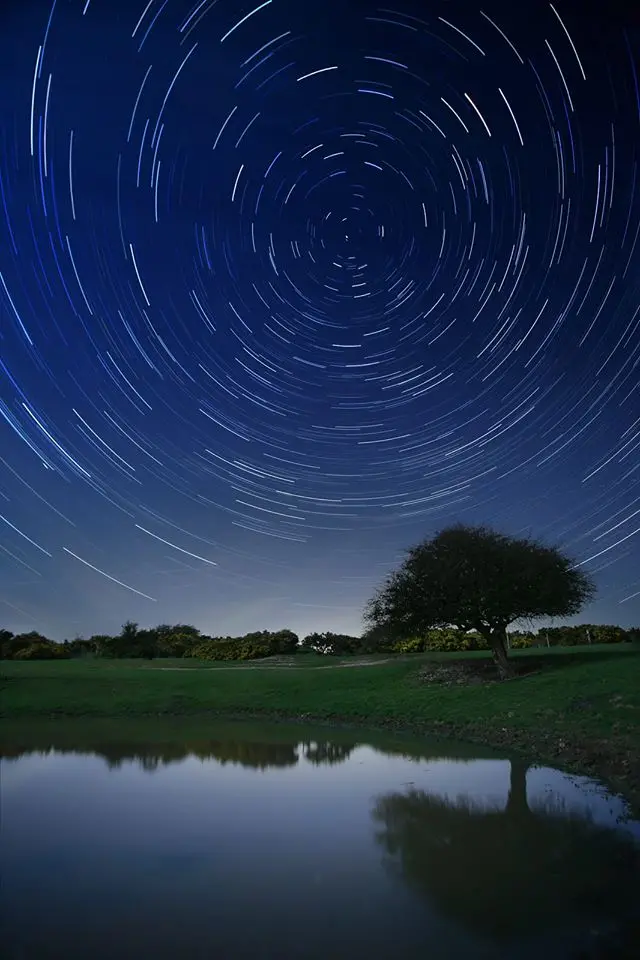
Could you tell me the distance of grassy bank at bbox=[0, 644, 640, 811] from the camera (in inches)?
819

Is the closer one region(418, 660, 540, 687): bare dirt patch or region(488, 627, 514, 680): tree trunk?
region(418, 660, 540, 687): bare dirt patch

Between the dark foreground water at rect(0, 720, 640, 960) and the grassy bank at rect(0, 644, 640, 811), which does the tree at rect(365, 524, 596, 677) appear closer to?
the grassy bank at rect(0, 644, 640, 811)

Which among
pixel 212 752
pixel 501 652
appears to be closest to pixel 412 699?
pixel 501 652

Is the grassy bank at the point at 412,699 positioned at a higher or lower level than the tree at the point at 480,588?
lower

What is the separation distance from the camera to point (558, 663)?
36.3 meters

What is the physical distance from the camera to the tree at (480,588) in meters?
36.7

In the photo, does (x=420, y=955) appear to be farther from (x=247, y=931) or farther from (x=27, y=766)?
(x=27, y=766)

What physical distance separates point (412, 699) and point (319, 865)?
880 inches

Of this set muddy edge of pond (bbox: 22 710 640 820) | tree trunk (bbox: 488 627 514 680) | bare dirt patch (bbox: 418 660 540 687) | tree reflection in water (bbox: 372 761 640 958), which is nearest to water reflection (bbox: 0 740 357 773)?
muddy edge of pond (bbox: 22 710 640 820)

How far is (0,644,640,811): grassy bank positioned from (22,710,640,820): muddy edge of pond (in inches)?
2.2

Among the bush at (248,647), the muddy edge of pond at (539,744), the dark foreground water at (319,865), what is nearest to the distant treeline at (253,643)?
the bush at (248,647)

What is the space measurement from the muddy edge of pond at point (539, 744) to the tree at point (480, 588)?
976 cm

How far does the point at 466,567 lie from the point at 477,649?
22089 mm

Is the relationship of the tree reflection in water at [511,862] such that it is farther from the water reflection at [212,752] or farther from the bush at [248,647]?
the bush at [248,647]
